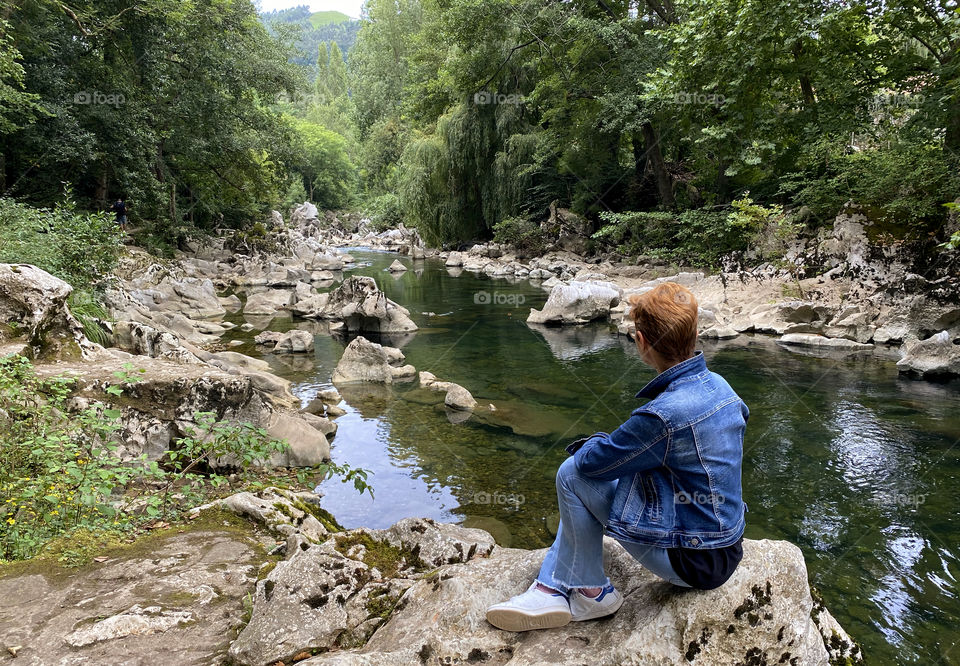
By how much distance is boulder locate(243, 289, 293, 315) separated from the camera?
17.6 m

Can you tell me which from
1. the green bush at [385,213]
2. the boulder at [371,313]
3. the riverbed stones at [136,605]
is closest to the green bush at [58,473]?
the riverbed stones at [136,605]

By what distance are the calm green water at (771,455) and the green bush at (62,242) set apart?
3.61 m

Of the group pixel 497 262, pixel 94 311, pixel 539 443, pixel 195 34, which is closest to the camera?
pixel 539 443

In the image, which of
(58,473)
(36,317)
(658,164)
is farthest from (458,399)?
(658,164)

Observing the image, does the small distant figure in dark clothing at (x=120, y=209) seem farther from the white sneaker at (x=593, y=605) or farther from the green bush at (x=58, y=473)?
the white sneaker at (x=593, y=605)

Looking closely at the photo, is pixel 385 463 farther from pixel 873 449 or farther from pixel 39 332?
pixel 873 449

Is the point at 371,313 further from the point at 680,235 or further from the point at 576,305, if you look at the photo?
the point at 680,235

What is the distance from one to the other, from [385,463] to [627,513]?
5396 millimetres

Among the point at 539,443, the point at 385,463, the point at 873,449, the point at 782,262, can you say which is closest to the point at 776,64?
the point at 782,262

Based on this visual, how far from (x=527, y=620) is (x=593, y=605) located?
11.0 inches

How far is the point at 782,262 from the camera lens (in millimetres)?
15141

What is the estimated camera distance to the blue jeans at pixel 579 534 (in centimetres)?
238

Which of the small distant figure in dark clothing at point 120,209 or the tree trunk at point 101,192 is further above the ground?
the tree trunk at point 101,192

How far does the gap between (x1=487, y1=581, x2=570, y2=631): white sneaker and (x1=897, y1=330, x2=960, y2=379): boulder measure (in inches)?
404
